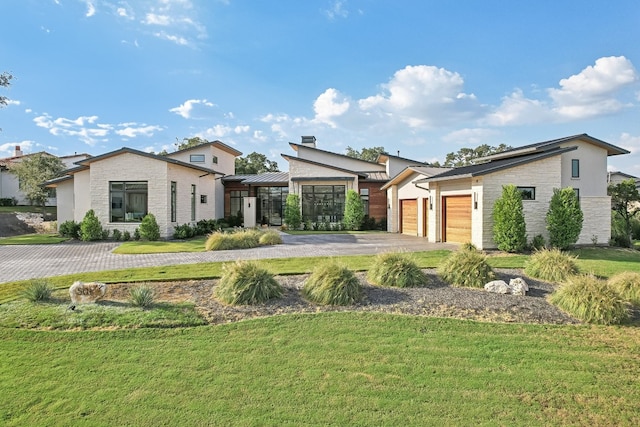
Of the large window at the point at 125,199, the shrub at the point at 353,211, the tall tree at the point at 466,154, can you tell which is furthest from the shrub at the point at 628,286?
the tall tree at the point at 466,154

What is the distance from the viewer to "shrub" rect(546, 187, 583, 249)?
44.9ft

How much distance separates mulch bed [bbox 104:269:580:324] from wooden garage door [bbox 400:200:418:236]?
40.7 ft

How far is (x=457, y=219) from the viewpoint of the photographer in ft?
51.7

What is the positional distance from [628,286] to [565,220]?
23.5ft

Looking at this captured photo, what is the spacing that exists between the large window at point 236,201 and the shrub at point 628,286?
2313cm

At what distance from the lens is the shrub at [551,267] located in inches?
338

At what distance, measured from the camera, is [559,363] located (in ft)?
15.3

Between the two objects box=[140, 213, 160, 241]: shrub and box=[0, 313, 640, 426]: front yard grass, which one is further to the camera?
box=[140, 213, 160, 241]: shrub

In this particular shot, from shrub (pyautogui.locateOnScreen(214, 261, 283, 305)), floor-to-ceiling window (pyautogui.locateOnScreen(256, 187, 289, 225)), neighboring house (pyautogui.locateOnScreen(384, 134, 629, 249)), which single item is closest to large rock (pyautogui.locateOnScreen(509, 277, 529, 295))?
shrub (pyautogui.locateOnScreen(214, 261, 283, 305))

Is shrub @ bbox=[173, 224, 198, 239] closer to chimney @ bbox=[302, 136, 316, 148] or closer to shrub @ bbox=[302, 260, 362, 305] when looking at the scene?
shrub @ bbox=[302, 260, 362, 305]

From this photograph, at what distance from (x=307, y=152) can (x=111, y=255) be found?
20.3 m

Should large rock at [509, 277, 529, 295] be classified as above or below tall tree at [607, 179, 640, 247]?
below

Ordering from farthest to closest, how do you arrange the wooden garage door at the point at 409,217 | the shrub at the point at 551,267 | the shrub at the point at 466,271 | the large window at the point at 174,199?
1. the wooden garage door at the point at 409,217
2. the large window at the point at 174,199
3. the shrub at the point at 551,267
4. the shrub at the point at 466,271

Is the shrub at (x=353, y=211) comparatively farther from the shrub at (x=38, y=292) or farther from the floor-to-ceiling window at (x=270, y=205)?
the shrub at (x=38, y=292)
